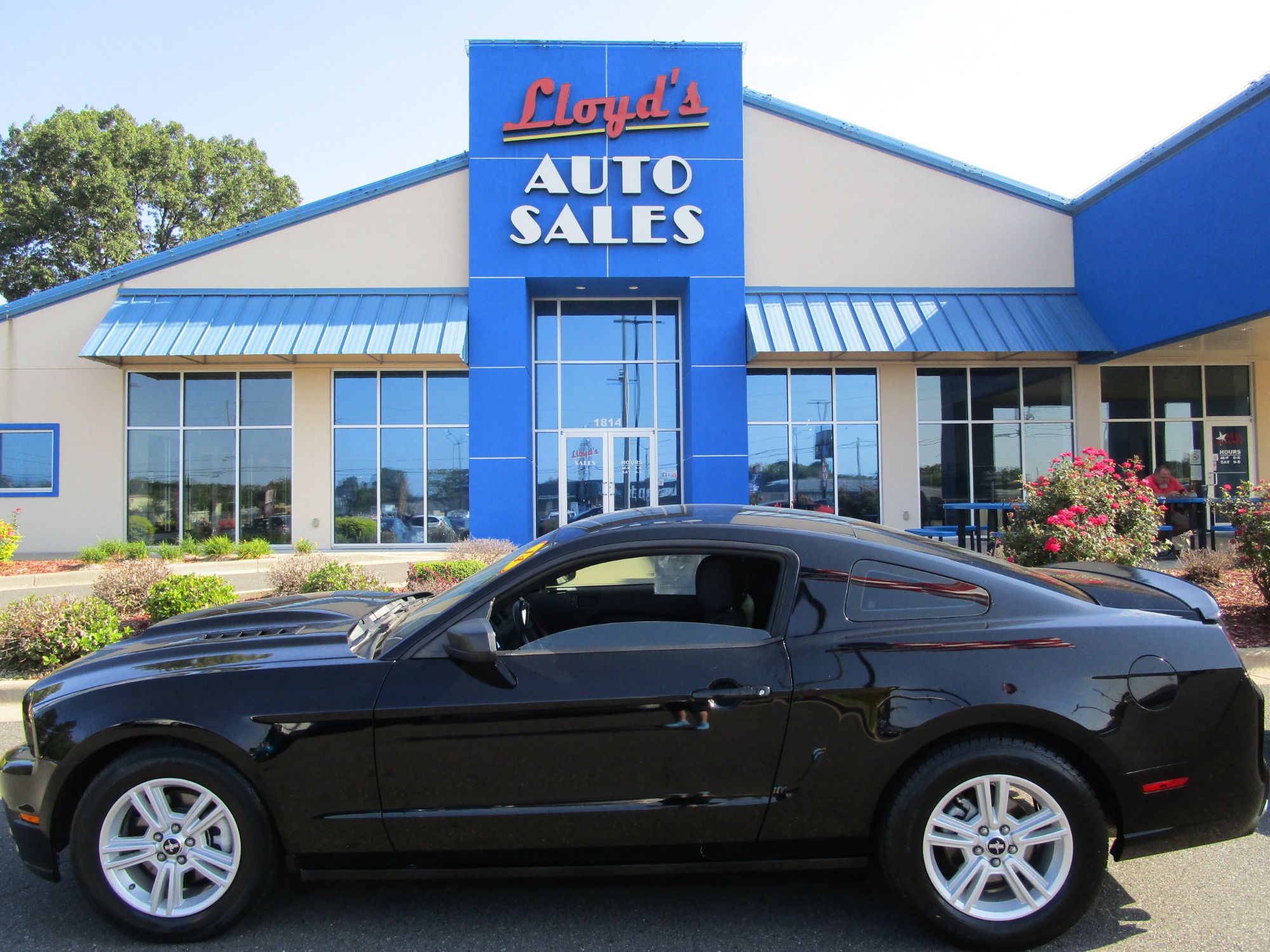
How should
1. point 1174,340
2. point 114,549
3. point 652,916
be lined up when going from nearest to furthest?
point 652,916 → point 1174,340 → point 114,549

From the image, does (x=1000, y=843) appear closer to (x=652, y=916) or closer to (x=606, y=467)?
(x=652, y=916)

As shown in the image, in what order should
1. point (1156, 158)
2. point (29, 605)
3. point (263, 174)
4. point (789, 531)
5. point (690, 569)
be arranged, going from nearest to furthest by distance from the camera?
point (789, 531), point (690, 569), point (29, 605), point (1156, 158), point (263, 174)

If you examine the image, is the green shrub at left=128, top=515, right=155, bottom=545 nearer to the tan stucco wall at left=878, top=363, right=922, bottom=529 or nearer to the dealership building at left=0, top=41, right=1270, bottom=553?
the dealership building at left=0, top=41, right=1270, bottom=553

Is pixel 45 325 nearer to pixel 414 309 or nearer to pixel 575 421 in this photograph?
pixel 414 309

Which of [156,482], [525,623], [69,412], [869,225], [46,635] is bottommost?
[46,635]

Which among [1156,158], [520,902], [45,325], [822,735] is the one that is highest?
[1156,158]

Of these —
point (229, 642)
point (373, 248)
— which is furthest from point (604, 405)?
point (229, 642)

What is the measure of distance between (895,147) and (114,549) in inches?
635

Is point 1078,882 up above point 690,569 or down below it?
below

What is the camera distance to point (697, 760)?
2.59 m

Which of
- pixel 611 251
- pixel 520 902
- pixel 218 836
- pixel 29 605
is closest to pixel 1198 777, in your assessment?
pixel 520 902

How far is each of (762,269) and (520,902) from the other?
1340 cm

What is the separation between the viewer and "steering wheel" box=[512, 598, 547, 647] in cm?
320

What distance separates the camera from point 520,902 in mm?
2943
